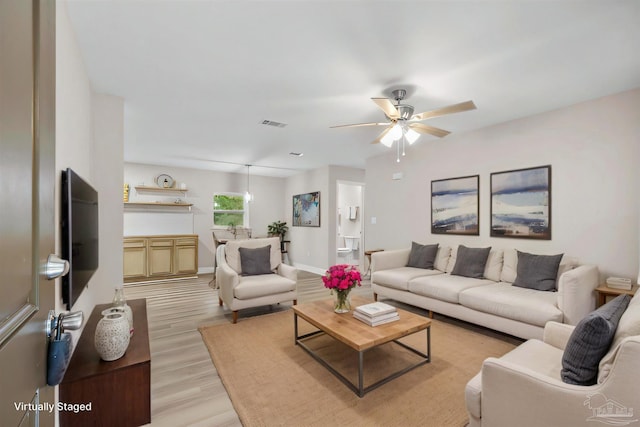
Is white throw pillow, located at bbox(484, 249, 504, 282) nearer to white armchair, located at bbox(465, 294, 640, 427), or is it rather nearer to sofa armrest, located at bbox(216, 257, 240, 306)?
white armchair, located at bbox(465, 294, 640, 427)

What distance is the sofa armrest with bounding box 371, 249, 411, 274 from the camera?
4.22 metres

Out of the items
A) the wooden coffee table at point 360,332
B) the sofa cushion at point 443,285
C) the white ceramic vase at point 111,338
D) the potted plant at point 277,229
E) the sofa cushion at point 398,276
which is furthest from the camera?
the potted plant at point 277,229

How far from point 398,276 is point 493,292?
3.75 feet

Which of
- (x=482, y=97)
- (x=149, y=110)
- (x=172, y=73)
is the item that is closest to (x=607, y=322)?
(x=482, y=97)

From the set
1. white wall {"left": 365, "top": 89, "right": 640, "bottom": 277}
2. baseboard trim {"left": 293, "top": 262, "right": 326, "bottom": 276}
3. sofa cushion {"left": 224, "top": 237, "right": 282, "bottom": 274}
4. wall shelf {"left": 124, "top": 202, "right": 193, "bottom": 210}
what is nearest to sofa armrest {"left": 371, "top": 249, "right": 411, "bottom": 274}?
white wall {"left": 365, "top": 89, "right": 640, "bottom": 277}

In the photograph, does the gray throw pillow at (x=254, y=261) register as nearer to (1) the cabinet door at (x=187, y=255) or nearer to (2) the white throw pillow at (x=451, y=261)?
(2) the white throw pillow at (x=451, y=261)

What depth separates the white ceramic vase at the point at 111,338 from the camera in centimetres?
147

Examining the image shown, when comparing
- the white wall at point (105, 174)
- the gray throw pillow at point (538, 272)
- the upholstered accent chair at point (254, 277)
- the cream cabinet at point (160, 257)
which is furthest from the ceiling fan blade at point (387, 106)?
the cream cabinet at point (160, 257)

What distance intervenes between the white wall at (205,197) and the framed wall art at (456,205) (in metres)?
4.47

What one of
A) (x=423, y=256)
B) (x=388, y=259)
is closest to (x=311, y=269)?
(x=388, y=259)

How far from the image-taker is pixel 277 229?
7551mm

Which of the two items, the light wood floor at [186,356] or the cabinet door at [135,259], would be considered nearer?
the light wood floor at [186,356]

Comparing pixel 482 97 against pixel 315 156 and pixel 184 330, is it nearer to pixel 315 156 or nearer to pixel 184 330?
pixel 315 156

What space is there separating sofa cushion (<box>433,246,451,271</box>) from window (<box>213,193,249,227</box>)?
4772 millimetres
